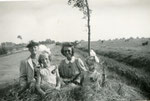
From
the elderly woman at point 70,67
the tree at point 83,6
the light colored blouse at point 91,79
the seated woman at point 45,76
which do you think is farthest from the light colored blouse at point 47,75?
the tree at point 83,6

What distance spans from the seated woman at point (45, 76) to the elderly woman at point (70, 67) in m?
0.33

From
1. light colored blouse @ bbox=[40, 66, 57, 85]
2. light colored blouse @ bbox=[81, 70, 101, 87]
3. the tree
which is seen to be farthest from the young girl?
the tree

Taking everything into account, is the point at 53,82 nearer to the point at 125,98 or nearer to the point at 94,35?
the point at 125,98

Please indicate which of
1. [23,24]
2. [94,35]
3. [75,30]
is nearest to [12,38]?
[23,24]

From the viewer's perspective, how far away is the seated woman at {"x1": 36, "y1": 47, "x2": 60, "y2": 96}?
111 inches

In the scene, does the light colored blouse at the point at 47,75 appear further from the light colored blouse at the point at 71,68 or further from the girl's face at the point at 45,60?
the light colored blouse at the point at 71,68

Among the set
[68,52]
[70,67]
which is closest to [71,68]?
[70,67]

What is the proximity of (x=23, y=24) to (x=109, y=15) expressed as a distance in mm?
1950

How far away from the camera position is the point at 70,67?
129 inches

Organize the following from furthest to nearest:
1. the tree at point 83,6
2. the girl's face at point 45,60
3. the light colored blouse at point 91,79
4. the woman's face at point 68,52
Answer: the tree at point 83,6, the woman's face at point 68,52, the light colored blouse at point 91,79, the girl's face at point 45,60

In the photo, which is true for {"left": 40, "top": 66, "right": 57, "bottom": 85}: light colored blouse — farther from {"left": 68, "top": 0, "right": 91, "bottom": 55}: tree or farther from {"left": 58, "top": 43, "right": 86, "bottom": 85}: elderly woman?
{"left": 68, "top": 0, "right": 91, "bottom": 55}: tree

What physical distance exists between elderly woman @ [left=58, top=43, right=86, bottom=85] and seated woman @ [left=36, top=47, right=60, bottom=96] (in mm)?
328

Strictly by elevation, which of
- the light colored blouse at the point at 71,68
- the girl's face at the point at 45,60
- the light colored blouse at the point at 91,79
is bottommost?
the light colored blouse at the point at 91,79

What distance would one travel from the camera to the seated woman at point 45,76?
2826 mm
